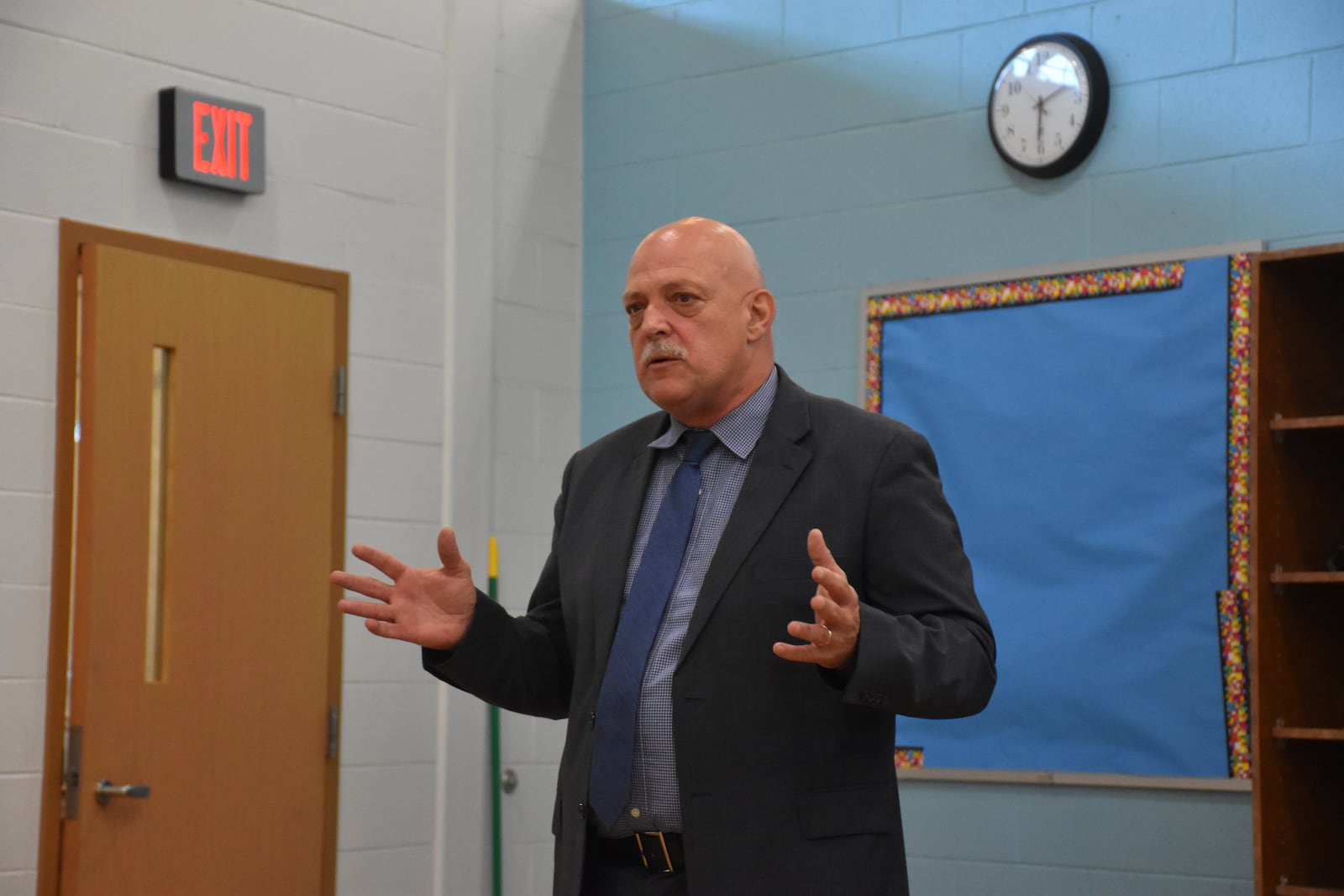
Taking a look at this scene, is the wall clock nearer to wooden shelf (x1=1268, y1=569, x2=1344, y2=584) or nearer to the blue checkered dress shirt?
wooden shelf (x1=1268, y1=569, x2=1344, y2=584)

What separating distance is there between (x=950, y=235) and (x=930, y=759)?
1.37m

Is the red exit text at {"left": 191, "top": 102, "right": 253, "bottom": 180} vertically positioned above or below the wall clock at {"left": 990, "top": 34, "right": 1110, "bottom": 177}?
below

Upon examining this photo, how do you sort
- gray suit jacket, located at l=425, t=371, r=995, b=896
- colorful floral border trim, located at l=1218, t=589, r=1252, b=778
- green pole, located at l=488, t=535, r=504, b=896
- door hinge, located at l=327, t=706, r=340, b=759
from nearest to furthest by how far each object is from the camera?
gray suit jacket, located at l=425, t=371, r=995, b=896, colorful floral border trim, located at l=1218, t=589, r=1252, b=778, door hinge, located at l=327, t=706, r=340, b=759, green pole, located at l=488, t=535, r=504, b=896

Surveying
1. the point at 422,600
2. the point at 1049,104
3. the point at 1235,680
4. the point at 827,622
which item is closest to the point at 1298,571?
the point at 1235,680

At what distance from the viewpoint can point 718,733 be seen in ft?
6.35

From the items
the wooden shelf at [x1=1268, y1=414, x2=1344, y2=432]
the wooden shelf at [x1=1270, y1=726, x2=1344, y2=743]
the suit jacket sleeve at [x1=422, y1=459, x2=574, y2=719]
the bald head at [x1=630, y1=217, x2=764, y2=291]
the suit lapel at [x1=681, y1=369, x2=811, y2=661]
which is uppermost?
the bald head at [x1=630, y1=217, x2=764, y2=291]

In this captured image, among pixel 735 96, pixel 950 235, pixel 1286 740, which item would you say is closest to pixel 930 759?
pixel 1286 740

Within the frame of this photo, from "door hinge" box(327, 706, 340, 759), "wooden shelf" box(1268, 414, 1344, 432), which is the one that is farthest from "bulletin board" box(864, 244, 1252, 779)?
"door hinge" box(327, 706, 340, 759)

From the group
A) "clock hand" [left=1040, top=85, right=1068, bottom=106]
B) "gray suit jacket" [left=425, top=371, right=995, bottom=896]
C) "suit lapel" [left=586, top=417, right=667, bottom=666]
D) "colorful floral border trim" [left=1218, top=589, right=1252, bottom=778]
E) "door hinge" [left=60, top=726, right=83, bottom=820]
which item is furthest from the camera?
"clock hand" [left=1040, top=85, right=1068, bottom=106]

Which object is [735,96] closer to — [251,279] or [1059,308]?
[1059,308]

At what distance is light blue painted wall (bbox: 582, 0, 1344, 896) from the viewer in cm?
352

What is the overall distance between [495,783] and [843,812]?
2552mm

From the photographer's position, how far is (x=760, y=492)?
2.07m

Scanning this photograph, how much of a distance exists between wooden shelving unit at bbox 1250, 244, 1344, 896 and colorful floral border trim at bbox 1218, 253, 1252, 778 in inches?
8.2
